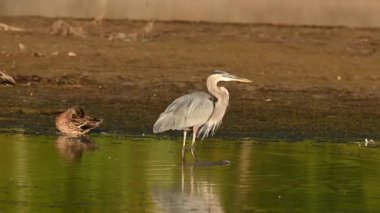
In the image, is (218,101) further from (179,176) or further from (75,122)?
(75,122)

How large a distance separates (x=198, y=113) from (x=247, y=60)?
22.3 feet

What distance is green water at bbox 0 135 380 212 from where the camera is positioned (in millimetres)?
10359

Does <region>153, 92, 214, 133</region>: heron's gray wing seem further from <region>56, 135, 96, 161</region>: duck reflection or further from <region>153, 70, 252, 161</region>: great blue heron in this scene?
<region>56, 135, 96, 161</region>: duck reflection

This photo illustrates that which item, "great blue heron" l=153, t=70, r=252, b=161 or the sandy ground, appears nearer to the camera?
Answer: "great blue heron" l=153, t=70, r=252, b=161

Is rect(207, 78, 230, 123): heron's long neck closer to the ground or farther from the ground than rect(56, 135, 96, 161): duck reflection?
farther from the ground

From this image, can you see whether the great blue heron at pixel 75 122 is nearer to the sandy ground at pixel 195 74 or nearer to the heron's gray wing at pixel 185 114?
the sandy ground at pixel 195 74

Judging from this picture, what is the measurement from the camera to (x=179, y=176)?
471 inches

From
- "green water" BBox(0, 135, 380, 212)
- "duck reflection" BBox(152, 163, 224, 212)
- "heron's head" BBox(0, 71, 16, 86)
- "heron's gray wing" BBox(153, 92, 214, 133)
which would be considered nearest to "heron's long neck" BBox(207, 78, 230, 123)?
"heron's gray wing" BBox(153, 92, 214, 133)

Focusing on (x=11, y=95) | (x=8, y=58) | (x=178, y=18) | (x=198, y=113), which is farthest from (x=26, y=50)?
(x=198, y=113)

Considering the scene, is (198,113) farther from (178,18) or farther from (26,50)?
(178,18)

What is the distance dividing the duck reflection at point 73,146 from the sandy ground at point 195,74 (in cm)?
51

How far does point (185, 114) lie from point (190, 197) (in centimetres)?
242

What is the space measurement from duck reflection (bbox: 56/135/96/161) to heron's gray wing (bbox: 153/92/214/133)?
2.74 ft

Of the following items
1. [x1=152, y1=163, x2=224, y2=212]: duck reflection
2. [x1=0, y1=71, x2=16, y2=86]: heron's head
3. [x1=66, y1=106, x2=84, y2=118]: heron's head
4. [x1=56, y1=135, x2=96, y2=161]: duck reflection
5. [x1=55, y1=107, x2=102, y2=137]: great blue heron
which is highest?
[x1=0, y1=71, x2=16, y2=86]: heron's head
